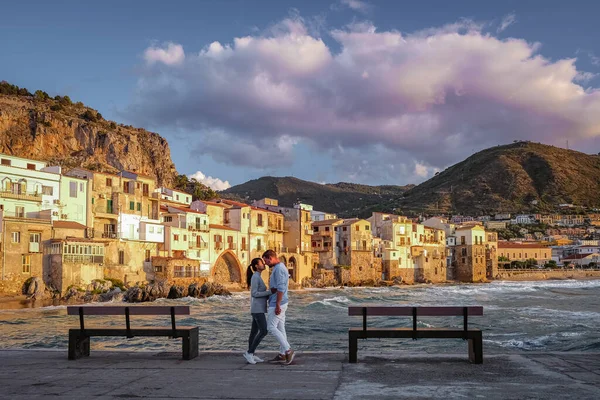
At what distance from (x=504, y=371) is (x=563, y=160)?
7900 inches

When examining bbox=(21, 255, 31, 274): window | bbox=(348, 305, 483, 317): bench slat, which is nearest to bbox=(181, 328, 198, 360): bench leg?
bbox=(348, 305, 483, 317): bench slat

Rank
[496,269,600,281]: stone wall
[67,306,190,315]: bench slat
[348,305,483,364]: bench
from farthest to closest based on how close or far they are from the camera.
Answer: [496,269,600,281]: stone wall → [67,306,190,315]: bench slat → [348,305,483,364]: bench

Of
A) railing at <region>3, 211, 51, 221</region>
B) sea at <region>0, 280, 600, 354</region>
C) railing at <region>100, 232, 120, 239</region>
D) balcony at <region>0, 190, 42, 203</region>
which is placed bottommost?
sea at <region>0, 280, 600, 354</region>

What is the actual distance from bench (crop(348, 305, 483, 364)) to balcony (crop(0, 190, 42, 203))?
144 ft

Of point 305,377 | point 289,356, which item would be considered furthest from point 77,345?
point 305,377

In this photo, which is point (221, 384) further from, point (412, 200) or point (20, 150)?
point (412, 200)

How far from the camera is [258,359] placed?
33.3ft

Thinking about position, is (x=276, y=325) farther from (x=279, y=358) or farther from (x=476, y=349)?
(x=476, y=349)

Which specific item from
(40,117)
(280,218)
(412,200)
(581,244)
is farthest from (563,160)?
(40,117)

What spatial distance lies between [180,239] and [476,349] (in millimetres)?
52610

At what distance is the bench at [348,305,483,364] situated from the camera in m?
9.93

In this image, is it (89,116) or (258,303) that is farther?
(89,116)

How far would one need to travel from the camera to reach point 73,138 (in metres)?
108

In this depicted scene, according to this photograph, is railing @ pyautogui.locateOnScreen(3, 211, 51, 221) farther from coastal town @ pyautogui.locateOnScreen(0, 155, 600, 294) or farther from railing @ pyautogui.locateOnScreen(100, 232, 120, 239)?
railing @ pyautogui.locateOnScreen(100, 232, 120, 239)
